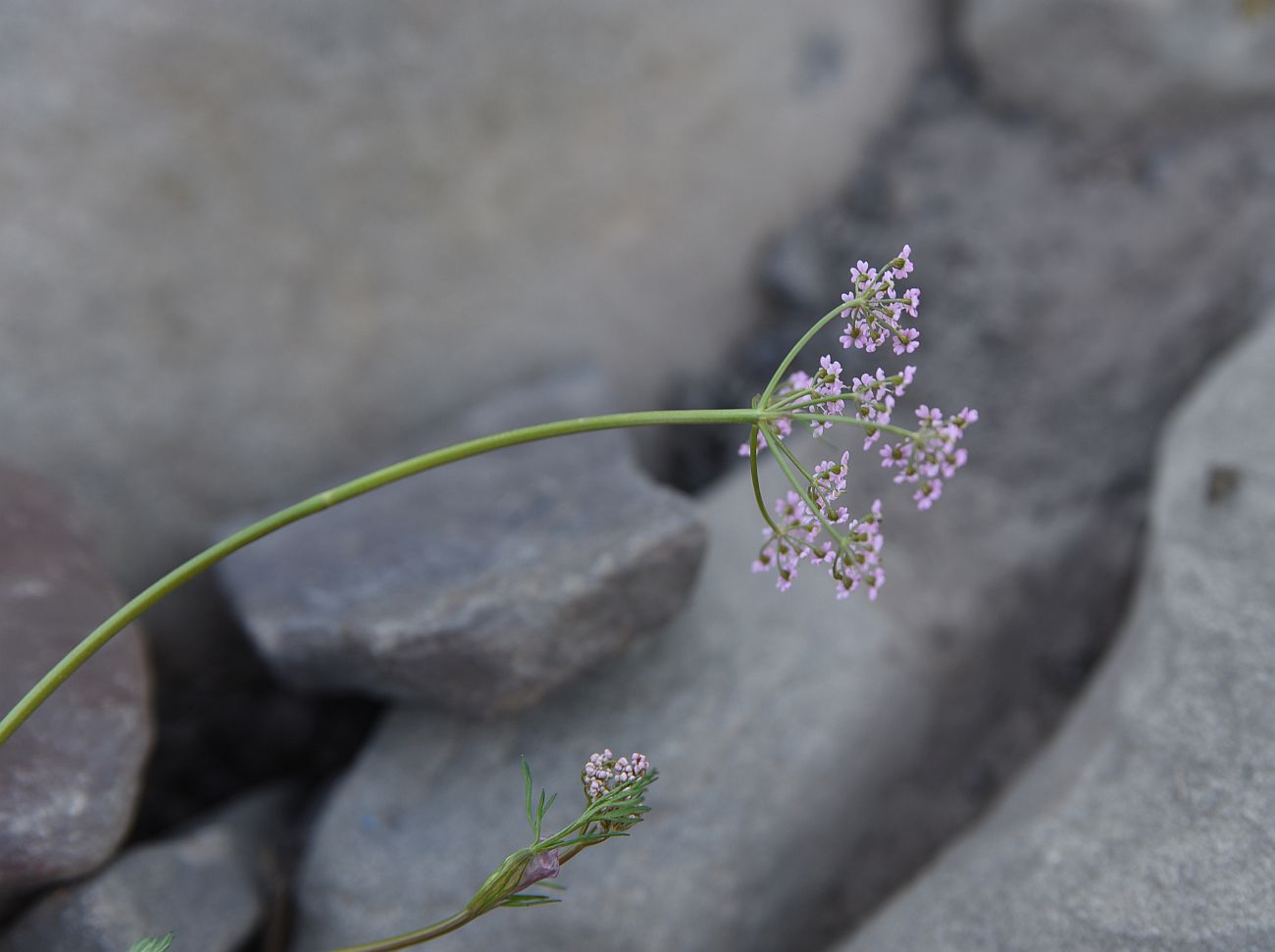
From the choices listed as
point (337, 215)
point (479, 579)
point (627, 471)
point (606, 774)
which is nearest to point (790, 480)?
point (606, 774)

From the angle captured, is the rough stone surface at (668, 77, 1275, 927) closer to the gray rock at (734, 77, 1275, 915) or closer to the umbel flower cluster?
the gray rock at (734, 77, 1275, 915)

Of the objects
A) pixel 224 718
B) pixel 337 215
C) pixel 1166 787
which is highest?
pixel 337 215

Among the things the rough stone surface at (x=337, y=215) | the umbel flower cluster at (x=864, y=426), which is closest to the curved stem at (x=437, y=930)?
the umbel flower cluster at (x=864, y=426)

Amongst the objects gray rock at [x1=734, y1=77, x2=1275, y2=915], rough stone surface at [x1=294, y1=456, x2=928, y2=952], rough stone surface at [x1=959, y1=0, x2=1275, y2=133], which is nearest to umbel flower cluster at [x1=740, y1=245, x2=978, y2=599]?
rough stone surface at [x1=294, y1=456, x2=928, y2=952]

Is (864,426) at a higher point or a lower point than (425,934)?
higher

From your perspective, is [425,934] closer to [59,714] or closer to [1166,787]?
[59,714]

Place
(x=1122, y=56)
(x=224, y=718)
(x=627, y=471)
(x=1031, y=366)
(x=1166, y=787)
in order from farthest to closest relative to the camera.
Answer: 1. (x=1122, y=56)
2. (x=1031, y=366)
3. (x=224, y=718)
4. (x=627, y=471)
5. (x=1166, y=787)

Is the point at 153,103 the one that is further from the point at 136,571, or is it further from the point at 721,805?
the point at 721,805
